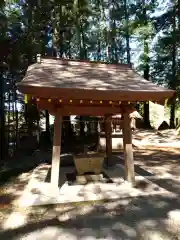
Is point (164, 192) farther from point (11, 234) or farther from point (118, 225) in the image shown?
point (11, 234)

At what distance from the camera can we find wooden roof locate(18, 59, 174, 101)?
4.40 metres

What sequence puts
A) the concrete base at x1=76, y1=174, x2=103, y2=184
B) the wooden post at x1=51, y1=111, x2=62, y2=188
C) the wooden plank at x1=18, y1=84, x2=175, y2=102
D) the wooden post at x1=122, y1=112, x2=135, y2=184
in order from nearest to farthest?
the wooden plank at x1=18, y1=84, x2=175, y2=102 → the wooden post at x1=51, y1=111, x2=62, y2=188 → the wooden post at x1=122, y1=112, x2=135, y2=184 → the concrete base at x1=76, y1=174, x2=103, y2=184

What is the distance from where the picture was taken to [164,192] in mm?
4809

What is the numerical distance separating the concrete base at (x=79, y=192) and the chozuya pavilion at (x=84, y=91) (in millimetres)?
283

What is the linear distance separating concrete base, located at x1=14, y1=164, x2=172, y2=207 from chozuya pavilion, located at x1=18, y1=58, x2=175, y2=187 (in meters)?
0.28

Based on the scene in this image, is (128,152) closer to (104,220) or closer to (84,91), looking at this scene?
(84,91)

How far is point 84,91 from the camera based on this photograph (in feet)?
14.8

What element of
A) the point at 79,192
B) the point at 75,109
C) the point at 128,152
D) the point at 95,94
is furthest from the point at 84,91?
the point at 79,192

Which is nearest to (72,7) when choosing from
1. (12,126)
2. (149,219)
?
(12,126)

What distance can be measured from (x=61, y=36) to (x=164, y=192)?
11.5 m

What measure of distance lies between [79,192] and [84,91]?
2043 mm

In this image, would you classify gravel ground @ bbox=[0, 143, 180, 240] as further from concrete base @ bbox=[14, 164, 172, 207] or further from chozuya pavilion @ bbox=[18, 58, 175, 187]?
chozuya pavilion @ bbox=[18, 58, 175, 187]

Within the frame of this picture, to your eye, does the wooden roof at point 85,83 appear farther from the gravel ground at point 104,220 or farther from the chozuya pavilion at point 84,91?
the gravel ground at point 104,220

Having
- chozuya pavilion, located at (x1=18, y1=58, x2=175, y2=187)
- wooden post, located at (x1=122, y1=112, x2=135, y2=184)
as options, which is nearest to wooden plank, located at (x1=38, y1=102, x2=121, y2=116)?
chozuya pavilion, located at (x1=18, y1=58, x2=175, y2=187)
